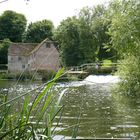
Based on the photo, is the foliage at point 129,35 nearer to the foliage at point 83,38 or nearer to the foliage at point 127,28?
the foliage at point 127,28

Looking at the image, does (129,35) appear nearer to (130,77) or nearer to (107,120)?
(130,77)

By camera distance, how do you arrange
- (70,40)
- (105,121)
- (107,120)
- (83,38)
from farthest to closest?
(70,40)
(83,38)
(107,120)
(105,121)

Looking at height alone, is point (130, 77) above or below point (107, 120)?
above

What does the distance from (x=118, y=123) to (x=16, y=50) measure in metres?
58.5

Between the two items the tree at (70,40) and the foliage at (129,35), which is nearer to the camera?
the foliage at (129,35)

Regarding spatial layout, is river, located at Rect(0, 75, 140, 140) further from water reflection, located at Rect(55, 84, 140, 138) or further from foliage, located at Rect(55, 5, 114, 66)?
foliage, located at Rect(55, 5, 114, 66)

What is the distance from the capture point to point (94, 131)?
37.8ft

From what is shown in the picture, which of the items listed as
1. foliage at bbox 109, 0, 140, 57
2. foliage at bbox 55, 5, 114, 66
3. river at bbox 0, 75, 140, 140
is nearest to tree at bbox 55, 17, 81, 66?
foliage at bbox 55, 5, 114, 66

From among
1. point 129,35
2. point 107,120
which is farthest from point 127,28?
point 107,120

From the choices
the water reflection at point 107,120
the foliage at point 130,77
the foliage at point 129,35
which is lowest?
the water reflection at point 107,120

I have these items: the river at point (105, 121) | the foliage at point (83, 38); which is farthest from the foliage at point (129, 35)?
the foliage at point (83, 38)

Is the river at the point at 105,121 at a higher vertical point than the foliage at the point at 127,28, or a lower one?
lower

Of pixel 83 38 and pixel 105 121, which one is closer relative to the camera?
pixel 105 121

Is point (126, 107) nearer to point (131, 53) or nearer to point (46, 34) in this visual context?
point (131, 53)
